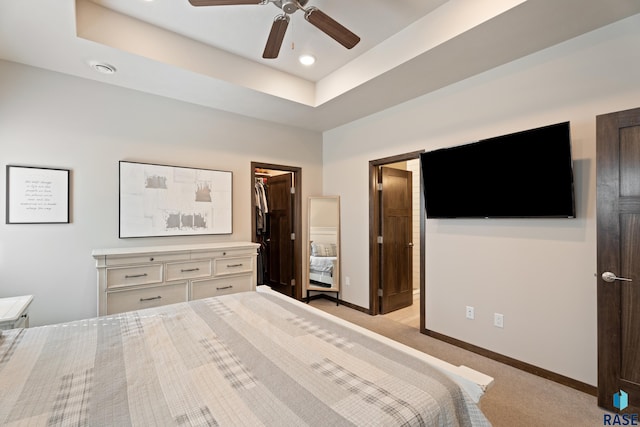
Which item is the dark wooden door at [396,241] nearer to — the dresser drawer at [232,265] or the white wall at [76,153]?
the dresser drawer at [232,265]

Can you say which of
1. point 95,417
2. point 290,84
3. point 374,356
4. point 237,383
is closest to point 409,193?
point 290,84

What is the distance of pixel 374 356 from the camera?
3.97ft

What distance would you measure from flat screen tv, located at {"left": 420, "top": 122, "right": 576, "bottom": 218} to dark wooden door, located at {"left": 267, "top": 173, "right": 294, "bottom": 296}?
216cm

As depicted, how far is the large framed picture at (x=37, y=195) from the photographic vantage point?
2.51 metres

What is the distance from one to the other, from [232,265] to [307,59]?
7.59 ft

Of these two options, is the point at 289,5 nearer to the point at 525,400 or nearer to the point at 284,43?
the point at 284,43

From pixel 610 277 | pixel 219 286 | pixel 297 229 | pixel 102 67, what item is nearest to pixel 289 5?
pixel 102 67

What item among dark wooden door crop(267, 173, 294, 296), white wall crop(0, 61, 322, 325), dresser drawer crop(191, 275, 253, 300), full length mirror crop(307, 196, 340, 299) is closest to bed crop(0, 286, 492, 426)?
dresser drawer crop(191, 275, 253, 300)

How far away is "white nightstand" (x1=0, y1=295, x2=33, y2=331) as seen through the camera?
6.02 feet

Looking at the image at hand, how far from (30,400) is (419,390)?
1.26 meters

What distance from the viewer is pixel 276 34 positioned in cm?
200

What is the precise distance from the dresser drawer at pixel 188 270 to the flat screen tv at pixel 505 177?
2442 mm

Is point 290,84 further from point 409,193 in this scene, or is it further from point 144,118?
point 409,193

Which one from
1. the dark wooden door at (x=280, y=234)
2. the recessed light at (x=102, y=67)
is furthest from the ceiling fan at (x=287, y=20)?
the dark wooden door at (x=280, y=234)
